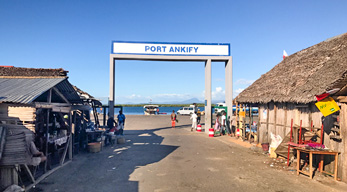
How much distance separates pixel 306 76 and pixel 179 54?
1118 cm

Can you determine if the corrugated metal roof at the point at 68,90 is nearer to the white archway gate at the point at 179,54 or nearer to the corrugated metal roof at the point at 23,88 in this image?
the corrugated metal roof at the point at 23,88

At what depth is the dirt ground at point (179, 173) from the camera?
701 cm

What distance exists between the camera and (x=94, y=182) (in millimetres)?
7395

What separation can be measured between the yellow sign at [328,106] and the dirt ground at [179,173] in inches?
92.7

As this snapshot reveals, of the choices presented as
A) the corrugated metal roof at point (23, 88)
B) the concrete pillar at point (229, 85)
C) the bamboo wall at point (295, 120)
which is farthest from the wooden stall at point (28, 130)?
the concrete pillar at point (229, 85)

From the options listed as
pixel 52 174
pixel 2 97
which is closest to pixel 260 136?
pixel 52 174

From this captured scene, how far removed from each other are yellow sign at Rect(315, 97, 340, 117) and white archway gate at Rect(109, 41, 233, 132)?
12216mm

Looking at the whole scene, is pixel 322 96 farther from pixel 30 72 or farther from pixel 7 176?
pixel 30 72

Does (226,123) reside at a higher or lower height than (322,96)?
lower

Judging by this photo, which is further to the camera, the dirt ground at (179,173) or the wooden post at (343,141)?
the wooden post at (343,141)

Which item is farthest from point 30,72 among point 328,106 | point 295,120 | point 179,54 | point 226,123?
point 328,106

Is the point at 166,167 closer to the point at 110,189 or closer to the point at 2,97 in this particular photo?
the point at 110,189

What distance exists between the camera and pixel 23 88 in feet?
27.2

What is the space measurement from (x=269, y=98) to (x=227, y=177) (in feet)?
21.0
